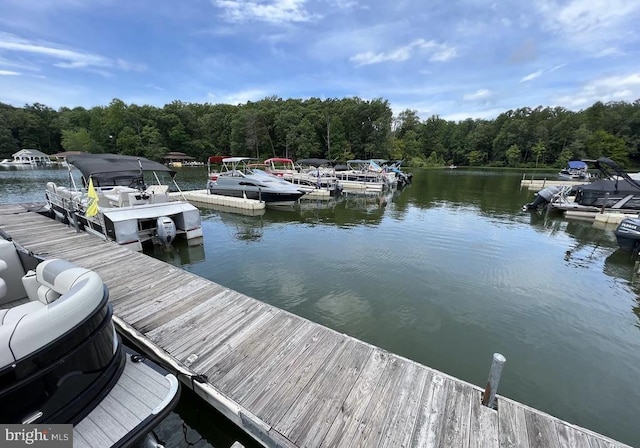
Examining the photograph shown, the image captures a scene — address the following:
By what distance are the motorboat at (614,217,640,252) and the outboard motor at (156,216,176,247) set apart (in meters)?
14.3

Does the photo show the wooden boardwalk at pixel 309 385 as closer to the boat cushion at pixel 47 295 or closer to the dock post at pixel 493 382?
the dock post at pixel 493 382

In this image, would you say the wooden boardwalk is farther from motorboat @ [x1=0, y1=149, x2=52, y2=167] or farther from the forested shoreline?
motorboat @ [x1=0, y1=149, x2=52, y2=167]

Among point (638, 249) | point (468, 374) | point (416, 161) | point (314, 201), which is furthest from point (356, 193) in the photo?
point (416, 161)

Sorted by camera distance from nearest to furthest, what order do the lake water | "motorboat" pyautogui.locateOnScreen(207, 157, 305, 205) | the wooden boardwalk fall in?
1. the wooden boardwalk
2. the lake water
3. "motorboat" pyautogui.locateOnScreen(207, 157, 305, 205)

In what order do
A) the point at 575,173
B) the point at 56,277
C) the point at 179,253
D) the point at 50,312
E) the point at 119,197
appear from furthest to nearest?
the point at 575,173, the point at 119,197, the point at 179,253, the point at 56,277, the point at 50,312

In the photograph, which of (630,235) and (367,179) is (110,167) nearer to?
(630,235)

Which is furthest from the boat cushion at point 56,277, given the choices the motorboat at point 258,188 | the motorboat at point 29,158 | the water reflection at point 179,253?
the motorboat at point 29,158

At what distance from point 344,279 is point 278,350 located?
142 inches

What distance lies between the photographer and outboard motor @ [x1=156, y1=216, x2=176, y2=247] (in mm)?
8289

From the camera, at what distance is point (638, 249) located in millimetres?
8688

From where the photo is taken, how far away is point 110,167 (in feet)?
29.7

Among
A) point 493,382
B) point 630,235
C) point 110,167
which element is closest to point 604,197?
point 630,235

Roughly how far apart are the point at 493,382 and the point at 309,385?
1.78 metres

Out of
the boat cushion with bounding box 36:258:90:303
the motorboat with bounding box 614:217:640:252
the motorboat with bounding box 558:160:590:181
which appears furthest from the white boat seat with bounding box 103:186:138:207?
the motorboat with bounding box 558:160:590:181
